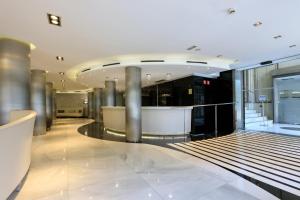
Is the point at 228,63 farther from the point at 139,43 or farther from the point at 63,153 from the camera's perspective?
the point at 63,153

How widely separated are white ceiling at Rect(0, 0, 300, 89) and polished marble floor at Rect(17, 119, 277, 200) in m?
3.08

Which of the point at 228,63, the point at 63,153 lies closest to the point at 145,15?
the point at 63,153

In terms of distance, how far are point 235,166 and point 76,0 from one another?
4.39m

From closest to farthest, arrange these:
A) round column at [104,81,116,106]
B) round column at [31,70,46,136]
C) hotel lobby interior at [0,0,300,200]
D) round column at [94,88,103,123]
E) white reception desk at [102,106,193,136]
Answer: hotel lobby interior at [0,0,300,200], white reception desk at [102,106,193,136], round column at [31,70,46,136], round column at [104,81,116,106], round column at [94,88,103,123]

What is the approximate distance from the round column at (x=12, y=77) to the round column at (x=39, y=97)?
145 inches

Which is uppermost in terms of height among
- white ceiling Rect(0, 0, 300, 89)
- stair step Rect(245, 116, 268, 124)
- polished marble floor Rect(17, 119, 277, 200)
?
white ceiling Rect(0, 0, 300, 89)

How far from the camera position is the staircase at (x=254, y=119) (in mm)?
10073

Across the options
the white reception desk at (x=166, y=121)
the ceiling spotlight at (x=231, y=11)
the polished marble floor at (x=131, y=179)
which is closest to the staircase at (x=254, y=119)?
the white reception desk at (x=166, y=121)

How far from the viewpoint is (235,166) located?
398 cm

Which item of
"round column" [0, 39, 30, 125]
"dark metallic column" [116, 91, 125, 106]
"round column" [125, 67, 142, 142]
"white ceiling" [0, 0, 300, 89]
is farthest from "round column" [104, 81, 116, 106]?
"dark metallic column" [116, 91, 125, 106]

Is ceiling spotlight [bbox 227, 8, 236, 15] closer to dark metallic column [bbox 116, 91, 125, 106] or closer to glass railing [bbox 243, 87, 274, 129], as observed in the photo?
glass railing [bbox 243, 87, 274, 129]

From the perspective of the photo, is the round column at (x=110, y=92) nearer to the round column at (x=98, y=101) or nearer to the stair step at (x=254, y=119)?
the round column at (x=98, y=101)

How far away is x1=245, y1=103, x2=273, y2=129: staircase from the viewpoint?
10073mm

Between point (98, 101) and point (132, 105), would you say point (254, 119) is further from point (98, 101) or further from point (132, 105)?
point (98, 101)
